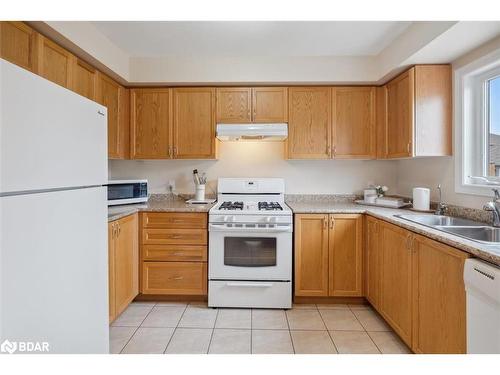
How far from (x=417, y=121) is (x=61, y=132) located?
7.97 ft

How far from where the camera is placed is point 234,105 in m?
2.77

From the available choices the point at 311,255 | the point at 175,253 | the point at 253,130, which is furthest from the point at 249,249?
the point at 253,130

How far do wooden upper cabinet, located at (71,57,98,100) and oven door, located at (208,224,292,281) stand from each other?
1.48 metres

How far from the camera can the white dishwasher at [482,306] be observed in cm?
109

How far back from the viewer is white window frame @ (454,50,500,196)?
6.69 feet

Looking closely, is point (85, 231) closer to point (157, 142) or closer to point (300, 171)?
point (157, 142)

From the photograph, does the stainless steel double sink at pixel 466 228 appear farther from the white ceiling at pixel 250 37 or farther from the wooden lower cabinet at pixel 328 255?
the white ceiling at pixel 250 37

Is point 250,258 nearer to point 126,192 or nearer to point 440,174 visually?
point 126,192

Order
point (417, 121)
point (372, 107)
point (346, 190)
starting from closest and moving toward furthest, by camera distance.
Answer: point (417, 121) < point (372, 107) < point (346, 190)

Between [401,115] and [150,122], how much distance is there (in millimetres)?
2396

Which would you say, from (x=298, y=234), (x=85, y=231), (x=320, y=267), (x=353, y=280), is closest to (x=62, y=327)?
(x=85, y=231)

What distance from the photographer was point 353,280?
2469 mm

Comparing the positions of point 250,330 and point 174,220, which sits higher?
point 174,220

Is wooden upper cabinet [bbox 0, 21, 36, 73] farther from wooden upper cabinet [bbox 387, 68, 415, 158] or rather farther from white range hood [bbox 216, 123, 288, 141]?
wooden upper cabinet [bbox 387, 68, 415, 158]
